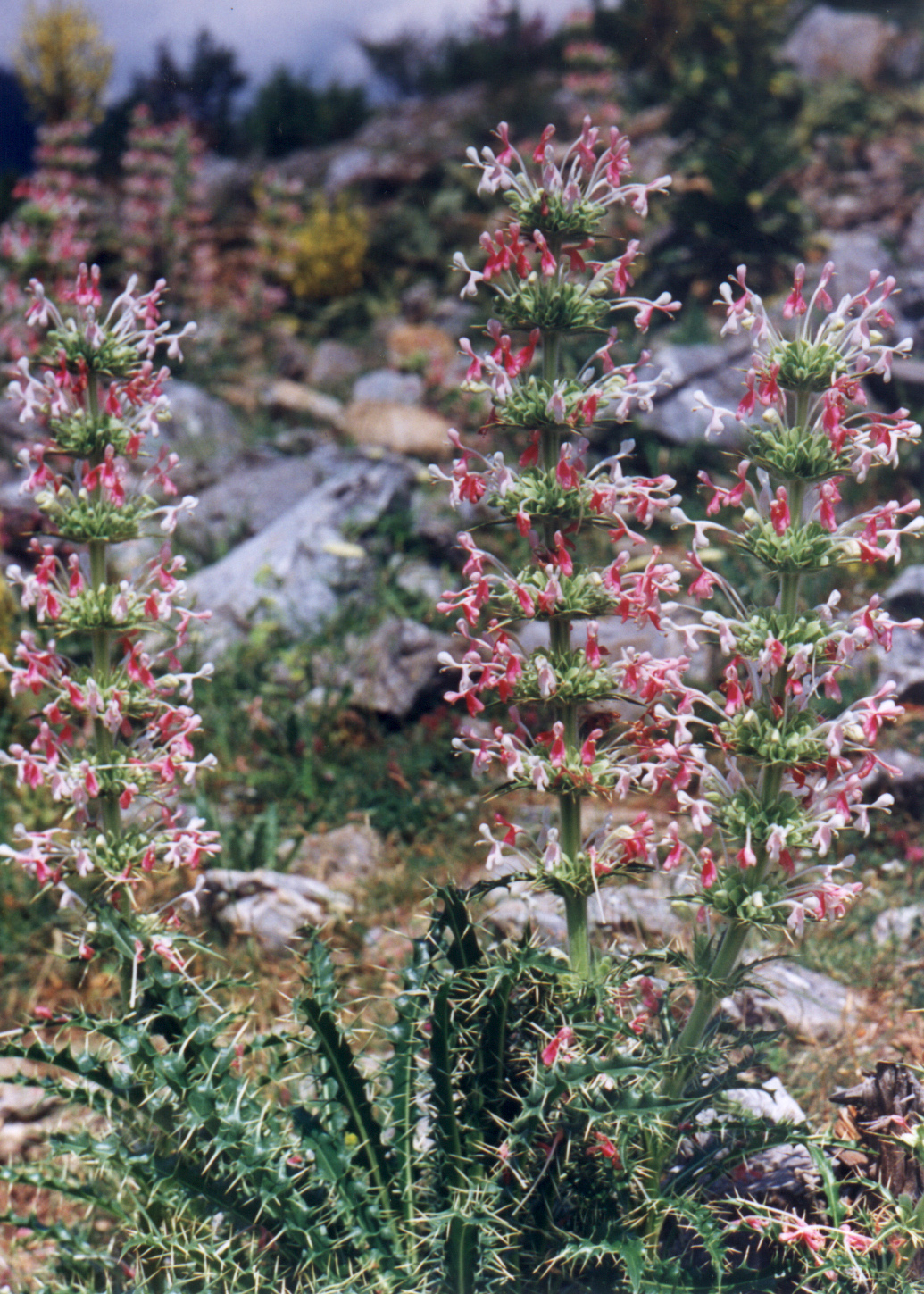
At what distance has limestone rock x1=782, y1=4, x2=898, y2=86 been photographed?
15125mm

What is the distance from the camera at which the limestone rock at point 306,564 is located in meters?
6.76

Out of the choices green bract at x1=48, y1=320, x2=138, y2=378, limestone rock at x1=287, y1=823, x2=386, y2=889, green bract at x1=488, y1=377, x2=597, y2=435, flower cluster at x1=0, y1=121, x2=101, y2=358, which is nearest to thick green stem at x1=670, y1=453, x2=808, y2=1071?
green bract at x1=488, y1=377, x2=597, y2=435

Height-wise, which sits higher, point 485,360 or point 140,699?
point 485,360

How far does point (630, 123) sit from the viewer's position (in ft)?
49.7

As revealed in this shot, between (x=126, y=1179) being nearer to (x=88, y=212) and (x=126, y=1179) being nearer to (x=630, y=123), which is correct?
(x=88, y=212)

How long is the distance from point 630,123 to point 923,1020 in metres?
14.4

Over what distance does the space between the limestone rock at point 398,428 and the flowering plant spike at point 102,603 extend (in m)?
6.26

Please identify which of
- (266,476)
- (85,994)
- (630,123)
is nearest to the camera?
(85,994)

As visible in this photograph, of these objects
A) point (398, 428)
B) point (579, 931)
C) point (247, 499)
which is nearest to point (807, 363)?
point (579, 931)

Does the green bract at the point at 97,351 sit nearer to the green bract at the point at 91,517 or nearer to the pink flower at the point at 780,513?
the green bract at the point at 91,517

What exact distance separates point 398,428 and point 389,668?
394cm

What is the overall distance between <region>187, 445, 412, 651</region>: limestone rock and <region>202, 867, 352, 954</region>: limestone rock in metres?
2.07

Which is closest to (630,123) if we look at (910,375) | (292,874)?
(910,375)

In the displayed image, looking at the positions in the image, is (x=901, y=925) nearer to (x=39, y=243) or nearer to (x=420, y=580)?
(x=420, y=580)
